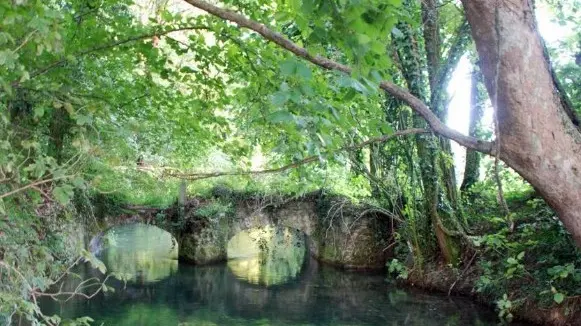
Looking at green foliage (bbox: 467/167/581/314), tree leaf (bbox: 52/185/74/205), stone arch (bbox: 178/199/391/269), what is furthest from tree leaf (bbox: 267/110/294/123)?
stone arch (bbox: 178/199/391/269)

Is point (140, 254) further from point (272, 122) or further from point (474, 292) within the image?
point (272, 122)

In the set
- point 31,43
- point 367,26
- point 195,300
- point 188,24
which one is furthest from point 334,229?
point 367,26

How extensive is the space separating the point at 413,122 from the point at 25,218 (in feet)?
20.5

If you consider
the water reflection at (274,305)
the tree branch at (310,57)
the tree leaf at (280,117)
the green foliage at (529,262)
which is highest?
the tree branch at (310,57)

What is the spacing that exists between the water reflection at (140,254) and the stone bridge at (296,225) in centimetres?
70

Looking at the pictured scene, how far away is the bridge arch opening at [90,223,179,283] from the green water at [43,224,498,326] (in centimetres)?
5

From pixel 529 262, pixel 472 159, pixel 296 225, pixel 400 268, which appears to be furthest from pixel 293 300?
pixel 472 159

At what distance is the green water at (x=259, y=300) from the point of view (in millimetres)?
7984

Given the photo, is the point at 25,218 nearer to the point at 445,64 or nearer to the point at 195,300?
the point at 195,300

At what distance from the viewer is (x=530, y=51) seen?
2.12 m

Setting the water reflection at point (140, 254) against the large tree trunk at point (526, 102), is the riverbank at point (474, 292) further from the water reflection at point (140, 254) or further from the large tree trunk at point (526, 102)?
the water reflection at point (140, 254)

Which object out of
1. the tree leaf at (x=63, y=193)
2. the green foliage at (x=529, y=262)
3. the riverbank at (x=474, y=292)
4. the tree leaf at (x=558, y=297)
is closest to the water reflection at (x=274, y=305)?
the riverbank at (x=474, y=292)

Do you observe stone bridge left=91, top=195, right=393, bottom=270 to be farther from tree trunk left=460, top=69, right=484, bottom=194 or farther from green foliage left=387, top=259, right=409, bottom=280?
green foliage left=387, top=259, right=409, bottom=280

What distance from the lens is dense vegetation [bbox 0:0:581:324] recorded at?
229cm
